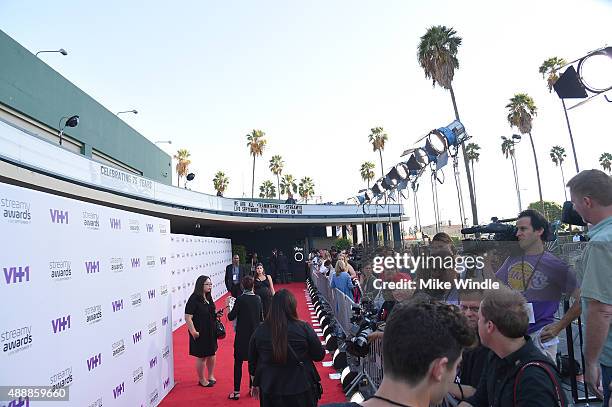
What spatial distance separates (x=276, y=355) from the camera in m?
3.83

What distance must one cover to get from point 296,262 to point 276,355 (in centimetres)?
2634

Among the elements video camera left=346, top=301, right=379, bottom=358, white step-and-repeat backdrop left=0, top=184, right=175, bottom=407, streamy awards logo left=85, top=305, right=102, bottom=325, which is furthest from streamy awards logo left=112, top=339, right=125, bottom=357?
video camera left=346, top=301, right=379, bottom=358

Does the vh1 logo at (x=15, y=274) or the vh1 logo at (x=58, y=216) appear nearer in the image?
the vh1 logo at (x=15, y=274)

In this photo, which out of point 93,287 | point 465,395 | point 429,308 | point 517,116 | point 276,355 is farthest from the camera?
point 517,116

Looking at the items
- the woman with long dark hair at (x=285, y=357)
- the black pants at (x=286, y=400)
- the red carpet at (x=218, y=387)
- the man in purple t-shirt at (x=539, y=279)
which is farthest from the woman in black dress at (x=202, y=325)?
the man in purple t-shirt at (x=539, y=279)

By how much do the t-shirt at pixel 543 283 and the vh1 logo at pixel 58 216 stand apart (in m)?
3.96

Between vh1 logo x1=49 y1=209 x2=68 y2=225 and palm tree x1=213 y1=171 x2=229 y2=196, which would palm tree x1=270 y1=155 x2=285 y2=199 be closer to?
palm tree x1=213 y1=171 x2=229 y2=196

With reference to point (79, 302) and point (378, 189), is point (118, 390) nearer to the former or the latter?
point (79, 302)

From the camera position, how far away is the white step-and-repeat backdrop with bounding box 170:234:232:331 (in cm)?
1210

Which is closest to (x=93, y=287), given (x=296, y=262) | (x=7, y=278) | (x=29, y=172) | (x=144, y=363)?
(x=7, y=278)

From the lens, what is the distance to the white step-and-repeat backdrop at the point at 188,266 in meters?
12.1

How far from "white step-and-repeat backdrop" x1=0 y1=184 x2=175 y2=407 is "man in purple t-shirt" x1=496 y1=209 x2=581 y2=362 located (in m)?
3.72

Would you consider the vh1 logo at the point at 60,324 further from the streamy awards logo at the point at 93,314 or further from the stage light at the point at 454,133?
the stage light at the point at 454,133

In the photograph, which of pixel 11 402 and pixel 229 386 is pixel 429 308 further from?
pixel 229 386
